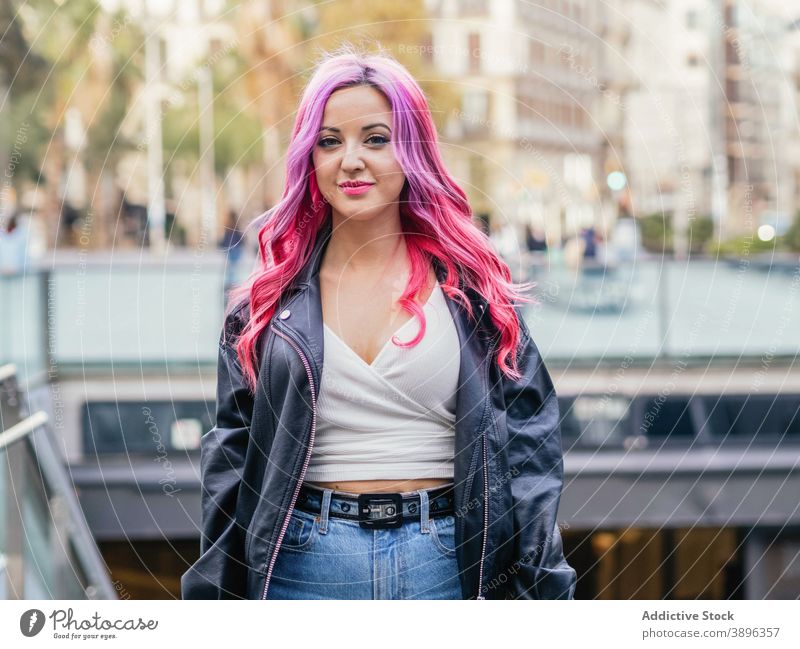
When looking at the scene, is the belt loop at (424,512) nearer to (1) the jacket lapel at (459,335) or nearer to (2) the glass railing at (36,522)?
(1) the jacket lapel at (459,335)

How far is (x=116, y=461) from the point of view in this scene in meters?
7.52

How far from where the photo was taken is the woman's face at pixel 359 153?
2010mm

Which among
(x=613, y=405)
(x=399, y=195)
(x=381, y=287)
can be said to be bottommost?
(x=613, y=405)

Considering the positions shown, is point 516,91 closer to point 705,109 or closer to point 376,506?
point 376,506

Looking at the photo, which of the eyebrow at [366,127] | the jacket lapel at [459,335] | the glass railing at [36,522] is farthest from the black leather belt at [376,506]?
the glass railing at [36,522]

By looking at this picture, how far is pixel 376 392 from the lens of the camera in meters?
2.01

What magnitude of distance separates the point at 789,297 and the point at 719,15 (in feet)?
7.49

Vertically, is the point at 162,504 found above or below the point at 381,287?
below

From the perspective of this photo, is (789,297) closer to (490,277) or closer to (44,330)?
Answer: (44,330)

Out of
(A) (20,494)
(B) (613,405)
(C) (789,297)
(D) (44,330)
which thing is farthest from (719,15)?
(A) (20,494)

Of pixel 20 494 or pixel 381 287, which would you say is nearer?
pixel 381 287

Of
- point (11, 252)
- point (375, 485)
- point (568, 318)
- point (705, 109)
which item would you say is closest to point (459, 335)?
point (375, 485)
